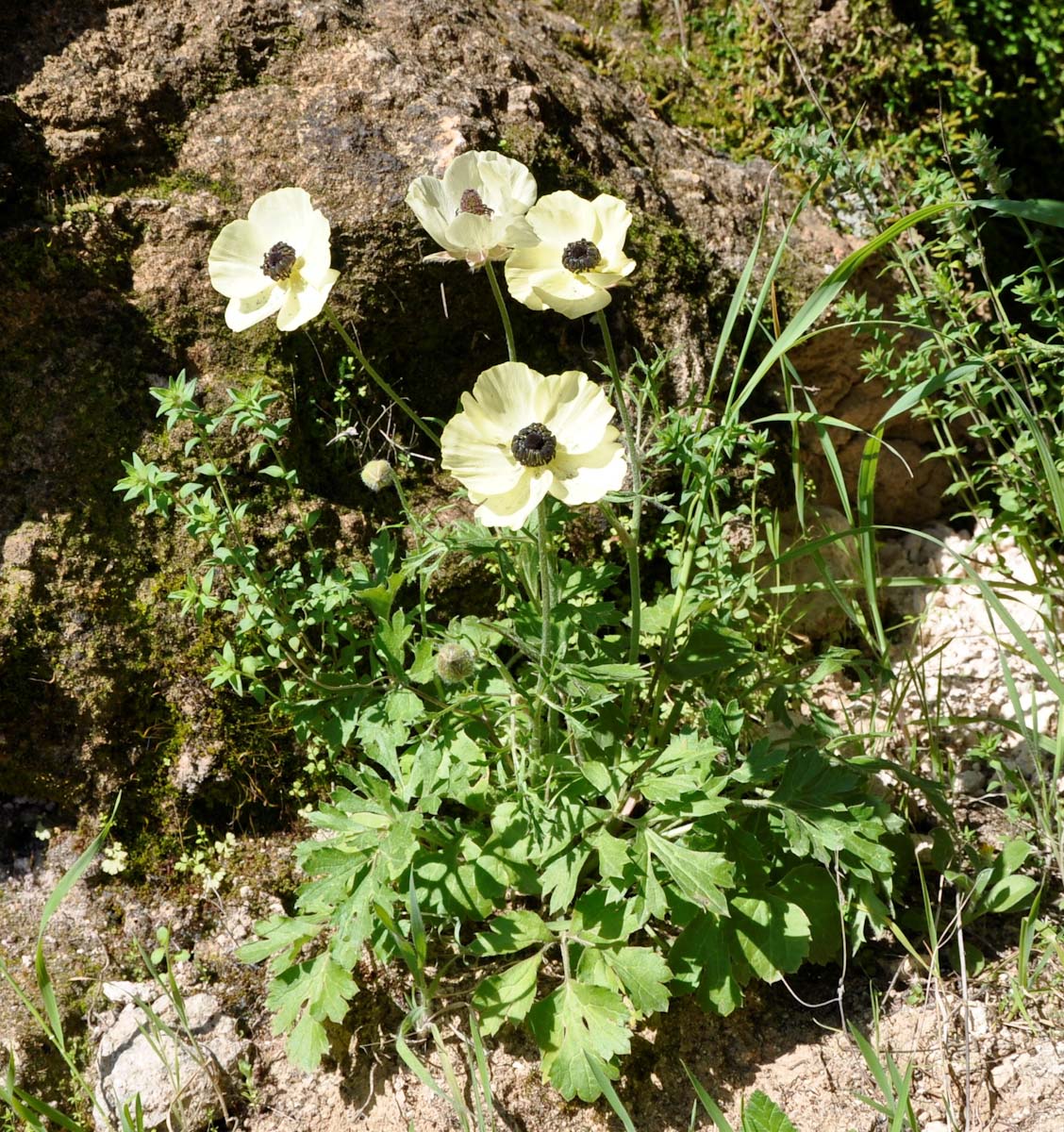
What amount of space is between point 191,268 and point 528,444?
1748 millimetres

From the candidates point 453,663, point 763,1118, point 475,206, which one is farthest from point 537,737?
point 475,206

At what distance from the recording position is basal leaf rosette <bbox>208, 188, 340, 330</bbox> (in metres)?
2.26

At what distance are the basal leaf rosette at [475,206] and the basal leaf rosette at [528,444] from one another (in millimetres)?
272

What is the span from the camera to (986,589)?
242 centimetres

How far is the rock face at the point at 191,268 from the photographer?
3037 mm

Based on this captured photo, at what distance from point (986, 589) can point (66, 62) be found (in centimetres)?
318

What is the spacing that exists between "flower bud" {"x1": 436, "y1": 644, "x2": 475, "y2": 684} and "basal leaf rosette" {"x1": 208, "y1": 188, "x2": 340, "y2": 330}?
778mm

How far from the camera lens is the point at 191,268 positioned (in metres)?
3.30

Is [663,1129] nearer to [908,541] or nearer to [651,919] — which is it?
[651,919]

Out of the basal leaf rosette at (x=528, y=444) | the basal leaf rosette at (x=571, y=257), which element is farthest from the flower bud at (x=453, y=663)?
the basal leaf rosette at (x=571, y=257)

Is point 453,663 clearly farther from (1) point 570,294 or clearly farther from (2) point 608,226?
(2) point 608,226

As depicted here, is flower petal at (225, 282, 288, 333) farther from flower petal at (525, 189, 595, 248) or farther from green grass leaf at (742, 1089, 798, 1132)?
green grass leaf at (742, 1089, 798, 1132)

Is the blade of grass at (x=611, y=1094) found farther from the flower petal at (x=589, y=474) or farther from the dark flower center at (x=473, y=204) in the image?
the dark flower center at (x=473, y=204)

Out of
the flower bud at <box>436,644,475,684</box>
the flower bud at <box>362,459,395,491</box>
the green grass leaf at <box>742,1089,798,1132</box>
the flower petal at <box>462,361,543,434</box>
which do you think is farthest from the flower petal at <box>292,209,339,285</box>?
the green grass leaf at <box>742,1089,798,1132</box>
